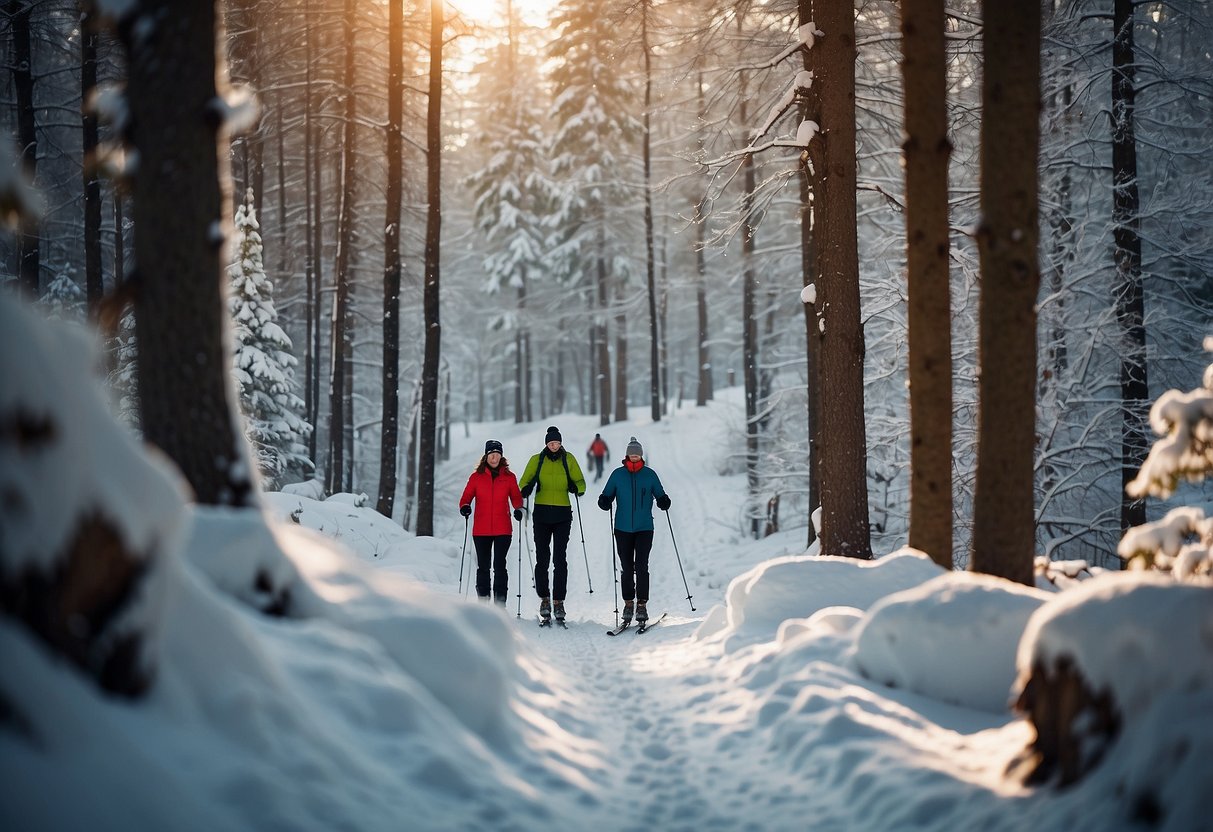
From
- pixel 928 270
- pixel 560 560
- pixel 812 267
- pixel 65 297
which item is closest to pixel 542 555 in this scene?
pixel 560 560

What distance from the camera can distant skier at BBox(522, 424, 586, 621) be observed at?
9.12 meters

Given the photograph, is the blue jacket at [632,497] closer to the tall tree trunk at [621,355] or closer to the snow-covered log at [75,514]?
the snow-covered log at [75,514]

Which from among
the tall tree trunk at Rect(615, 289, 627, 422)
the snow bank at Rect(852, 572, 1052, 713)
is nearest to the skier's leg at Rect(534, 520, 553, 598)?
the snow bank at Rect(852, 572, 1052, 713)

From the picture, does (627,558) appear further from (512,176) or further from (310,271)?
(512,176)

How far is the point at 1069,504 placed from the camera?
11.9 m

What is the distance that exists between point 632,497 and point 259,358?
12.0 meters

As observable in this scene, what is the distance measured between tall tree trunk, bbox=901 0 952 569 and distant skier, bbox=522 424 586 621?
4.12 m

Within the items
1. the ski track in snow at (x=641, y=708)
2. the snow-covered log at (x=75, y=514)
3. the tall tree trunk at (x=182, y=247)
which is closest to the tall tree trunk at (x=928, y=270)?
the ski track in snow at (x=641, y=708)

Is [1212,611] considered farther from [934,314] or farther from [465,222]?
[465,222]

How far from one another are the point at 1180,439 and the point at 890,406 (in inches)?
368

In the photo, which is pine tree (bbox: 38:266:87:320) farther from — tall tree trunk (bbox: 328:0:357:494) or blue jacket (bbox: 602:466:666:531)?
blue jacket (bbox: 602:466:666:531)

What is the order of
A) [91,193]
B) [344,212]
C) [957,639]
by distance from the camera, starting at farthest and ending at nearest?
[344,212], [91,193], [957,639]

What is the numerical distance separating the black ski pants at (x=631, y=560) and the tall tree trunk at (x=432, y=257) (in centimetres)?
559

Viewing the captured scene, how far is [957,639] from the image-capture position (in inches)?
173
